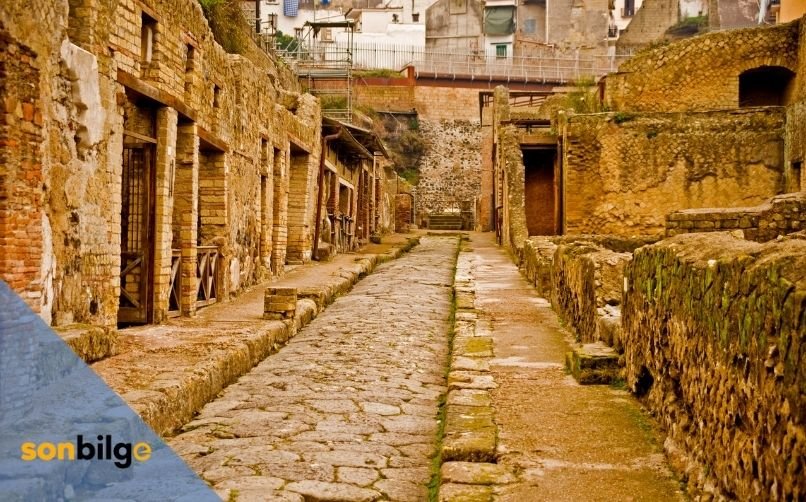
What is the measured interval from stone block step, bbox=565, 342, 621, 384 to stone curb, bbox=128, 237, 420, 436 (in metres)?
3.10

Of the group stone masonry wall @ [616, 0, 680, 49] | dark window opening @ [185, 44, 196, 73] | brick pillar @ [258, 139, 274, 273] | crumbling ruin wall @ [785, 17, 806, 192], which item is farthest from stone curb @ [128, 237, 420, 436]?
stone masonry wall @ [616, 0, 680, 49]

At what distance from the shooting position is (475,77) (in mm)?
52625

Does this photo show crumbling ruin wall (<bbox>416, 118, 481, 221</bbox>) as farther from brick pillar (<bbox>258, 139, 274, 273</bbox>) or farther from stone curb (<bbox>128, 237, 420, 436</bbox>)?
stone curb (<bbox>128, 237, 420, 436</bbox>)

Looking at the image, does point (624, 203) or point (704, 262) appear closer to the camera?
point (704, 262)

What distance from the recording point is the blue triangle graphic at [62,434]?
14.5ft

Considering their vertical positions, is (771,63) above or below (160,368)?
above

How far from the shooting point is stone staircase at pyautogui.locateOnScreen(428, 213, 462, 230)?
131 ft

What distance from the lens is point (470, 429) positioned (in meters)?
5.38

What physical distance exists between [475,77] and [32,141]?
47876mm

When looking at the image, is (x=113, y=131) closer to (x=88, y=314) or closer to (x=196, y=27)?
(x=88, y=314)

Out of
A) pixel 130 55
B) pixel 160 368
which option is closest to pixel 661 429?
pixel 160 368

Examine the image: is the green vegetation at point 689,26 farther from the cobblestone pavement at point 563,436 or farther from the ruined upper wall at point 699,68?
the cobblestone pavement at point 563,436

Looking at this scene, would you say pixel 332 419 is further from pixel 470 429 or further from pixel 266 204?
pixel 266 204

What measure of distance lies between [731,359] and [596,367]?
315cm
